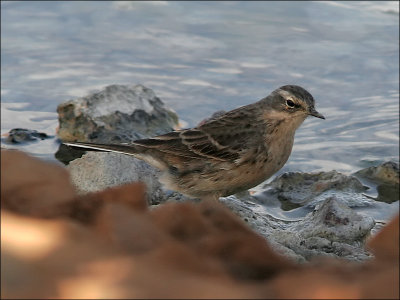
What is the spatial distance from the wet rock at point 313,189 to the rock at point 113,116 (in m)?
1.88

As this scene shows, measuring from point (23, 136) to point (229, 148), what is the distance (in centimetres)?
399

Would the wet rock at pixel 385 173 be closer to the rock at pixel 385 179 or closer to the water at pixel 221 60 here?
the rock at pixel 385 179

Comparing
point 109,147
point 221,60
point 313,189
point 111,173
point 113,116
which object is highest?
point 109,147

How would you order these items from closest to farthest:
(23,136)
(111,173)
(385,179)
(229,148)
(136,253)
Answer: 1. (136,253)
2. (229,148)
3. (111,173)
4. (385,179)
5. (23,136)

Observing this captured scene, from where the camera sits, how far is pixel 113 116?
1055 centimetres

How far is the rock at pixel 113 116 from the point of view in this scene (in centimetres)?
1045

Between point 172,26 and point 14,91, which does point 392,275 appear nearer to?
point 14,91

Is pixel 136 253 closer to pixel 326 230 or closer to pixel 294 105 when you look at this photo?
pixel 326 230

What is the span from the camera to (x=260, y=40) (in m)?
13.9

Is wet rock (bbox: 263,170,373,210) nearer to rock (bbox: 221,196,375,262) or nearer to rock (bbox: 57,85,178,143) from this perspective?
rock (bbox: 221,196,375,262)

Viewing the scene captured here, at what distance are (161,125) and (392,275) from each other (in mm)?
8935

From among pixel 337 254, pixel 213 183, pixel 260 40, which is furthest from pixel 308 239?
pixel 260 40

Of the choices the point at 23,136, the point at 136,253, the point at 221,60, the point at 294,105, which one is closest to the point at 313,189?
the point at 294,105

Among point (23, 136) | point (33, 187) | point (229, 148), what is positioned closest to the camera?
point (33, 187)
